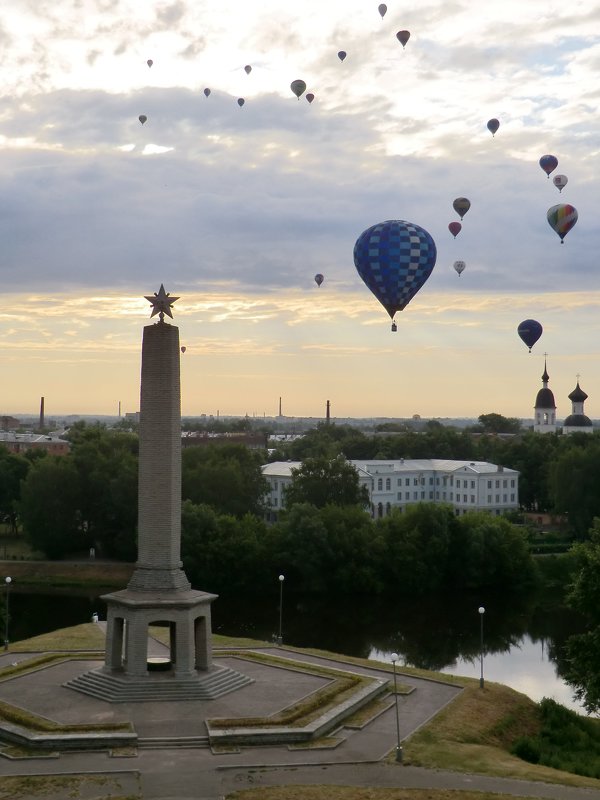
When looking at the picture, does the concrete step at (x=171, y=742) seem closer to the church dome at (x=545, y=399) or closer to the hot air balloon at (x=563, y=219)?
the hot air balloon at (x=563, y=219)

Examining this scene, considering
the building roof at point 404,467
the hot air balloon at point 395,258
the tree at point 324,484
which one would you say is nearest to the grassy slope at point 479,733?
the hot air balloon at point 395,258

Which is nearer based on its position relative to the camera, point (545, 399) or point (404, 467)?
point (404, 467)

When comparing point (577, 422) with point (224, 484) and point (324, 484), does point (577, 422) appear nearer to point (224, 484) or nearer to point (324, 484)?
point (324, 484)

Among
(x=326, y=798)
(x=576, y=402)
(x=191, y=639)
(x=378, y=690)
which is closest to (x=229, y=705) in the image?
(x=191, y=639)

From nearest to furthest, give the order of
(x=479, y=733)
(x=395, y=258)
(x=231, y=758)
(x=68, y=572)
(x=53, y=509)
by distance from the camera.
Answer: (x=231, y=758) → (x=479, y=733) → (x=395, y=258) → (x=68, y=572) → (x=53, y=509)

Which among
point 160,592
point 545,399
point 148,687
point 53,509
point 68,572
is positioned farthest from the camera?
point 545,399

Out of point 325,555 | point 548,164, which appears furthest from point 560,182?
point 325,555

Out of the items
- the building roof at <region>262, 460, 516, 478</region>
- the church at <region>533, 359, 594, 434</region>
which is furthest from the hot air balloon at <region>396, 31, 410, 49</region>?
the church at <region>533, 359, 594, 434</region>
